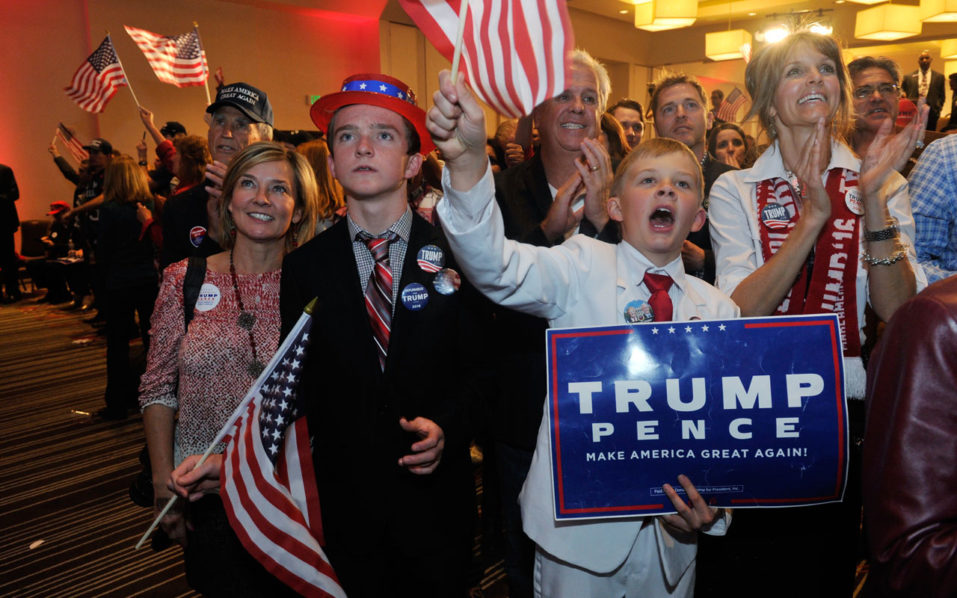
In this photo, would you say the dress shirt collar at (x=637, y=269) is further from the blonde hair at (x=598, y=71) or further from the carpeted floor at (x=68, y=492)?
the carpeted floor at (x=68, y=492)

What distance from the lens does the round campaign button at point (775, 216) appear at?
1.87m

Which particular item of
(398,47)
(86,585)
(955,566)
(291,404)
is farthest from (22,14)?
(955,566)

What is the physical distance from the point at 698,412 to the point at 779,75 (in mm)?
1186

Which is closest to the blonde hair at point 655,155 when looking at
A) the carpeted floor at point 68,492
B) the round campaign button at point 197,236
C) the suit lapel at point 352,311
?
the suit lapel at point 352,311

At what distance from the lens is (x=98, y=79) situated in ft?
19.7

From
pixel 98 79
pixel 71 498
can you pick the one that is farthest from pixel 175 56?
pixel 71 498

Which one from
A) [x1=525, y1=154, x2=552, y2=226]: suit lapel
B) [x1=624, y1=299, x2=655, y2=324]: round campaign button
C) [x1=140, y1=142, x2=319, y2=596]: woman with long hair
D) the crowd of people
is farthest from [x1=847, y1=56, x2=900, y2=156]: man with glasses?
[x1=140, y1=142, x2=319, y2=596]: woman with long hair

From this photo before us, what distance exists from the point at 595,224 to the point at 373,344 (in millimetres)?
800

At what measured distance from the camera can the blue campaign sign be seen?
4.37 ft

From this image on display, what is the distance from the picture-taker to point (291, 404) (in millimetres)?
1652

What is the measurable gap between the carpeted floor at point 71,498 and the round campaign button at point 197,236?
5.00 feet

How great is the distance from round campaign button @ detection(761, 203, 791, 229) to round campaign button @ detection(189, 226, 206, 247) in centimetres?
207

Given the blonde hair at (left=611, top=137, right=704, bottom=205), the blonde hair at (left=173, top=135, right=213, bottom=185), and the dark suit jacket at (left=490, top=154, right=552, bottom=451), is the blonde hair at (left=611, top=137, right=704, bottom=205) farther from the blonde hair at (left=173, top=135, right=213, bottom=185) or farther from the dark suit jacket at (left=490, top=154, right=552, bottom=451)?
the blonde hair at (left=173, top=135, right=213, bottom=185)

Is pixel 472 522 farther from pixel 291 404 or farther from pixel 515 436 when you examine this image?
pixel 291 404
